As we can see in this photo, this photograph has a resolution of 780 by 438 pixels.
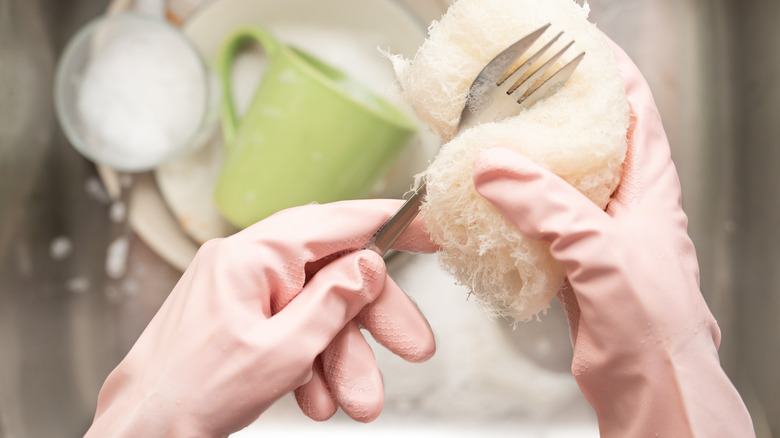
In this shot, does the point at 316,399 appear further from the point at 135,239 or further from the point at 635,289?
the point at 135,239

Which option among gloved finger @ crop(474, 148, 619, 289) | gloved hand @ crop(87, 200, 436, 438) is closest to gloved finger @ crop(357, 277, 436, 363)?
gloved hand @ crop(87, 200, 436, 438)

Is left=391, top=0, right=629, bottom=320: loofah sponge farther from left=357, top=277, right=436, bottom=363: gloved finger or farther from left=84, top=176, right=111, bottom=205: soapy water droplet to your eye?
left=84, top=176, right=111, bottom=205: soapy water droplet

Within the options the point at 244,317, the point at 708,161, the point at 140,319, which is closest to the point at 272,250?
the point at 244,317

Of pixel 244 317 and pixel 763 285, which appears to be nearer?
pixel 244 317

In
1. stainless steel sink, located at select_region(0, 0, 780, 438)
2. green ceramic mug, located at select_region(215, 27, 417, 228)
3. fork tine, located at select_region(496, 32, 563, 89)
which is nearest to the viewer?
fork tine, located at select_region(496, 32, 563, 89)

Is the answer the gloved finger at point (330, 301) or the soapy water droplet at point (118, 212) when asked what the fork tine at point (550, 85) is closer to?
the gloved finger at point (330, 301)

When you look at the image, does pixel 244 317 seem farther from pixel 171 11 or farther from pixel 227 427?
pixel 171 11

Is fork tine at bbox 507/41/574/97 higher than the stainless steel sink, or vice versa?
fork tine at bbox 507/41/574/97
